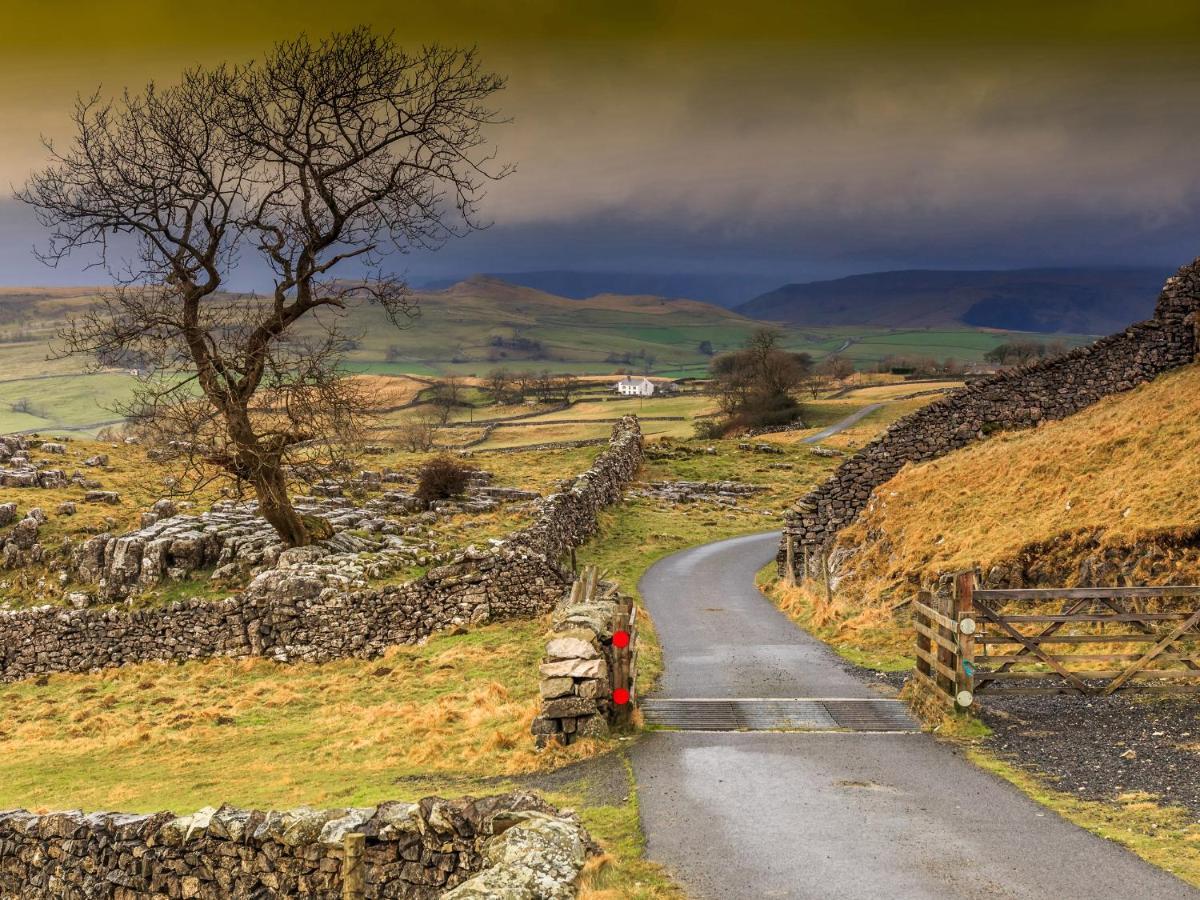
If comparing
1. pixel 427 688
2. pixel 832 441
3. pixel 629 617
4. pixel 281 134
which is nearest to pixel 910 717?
pixel 629 617

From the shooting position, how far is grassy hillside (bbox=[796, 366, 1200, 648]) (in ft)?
66.4

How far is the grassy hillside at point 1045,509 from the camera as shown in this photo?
20.2 m

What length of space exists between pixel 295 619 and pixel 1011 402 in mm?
23088

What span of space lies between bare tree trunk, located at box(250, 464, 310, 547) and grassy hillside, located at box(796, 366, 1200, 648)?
1544 centimetres

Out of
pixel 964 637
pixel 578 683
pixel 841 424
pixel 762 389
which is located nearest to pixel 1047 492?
pixel 964 637

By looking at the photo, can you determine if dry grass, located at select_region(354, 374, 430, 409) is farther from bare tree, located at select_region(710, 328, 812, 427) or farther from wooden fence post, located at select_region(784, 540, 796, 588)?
wooden fence post, located at select_region(784, 540, 796, 588)

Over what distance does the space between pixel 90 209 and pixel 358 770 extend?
63.5 feet

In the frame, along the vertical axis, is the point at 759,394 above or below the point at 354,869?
below

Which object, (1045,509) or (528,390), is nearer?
(1045,509)

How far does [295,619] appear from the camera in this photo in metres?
26.9

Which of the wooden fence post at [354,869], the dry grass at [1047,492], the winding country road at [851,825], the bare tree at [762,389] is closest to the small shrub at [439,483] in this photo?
the dry grass at [1047,492]

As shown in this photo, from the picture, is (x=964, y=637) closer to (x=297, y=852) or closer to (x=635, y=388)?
(x=297, y=852)

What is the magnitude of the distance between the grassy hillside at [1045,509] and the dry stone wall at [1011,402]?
900mm

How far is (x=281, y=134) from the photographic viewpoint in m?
27.2
